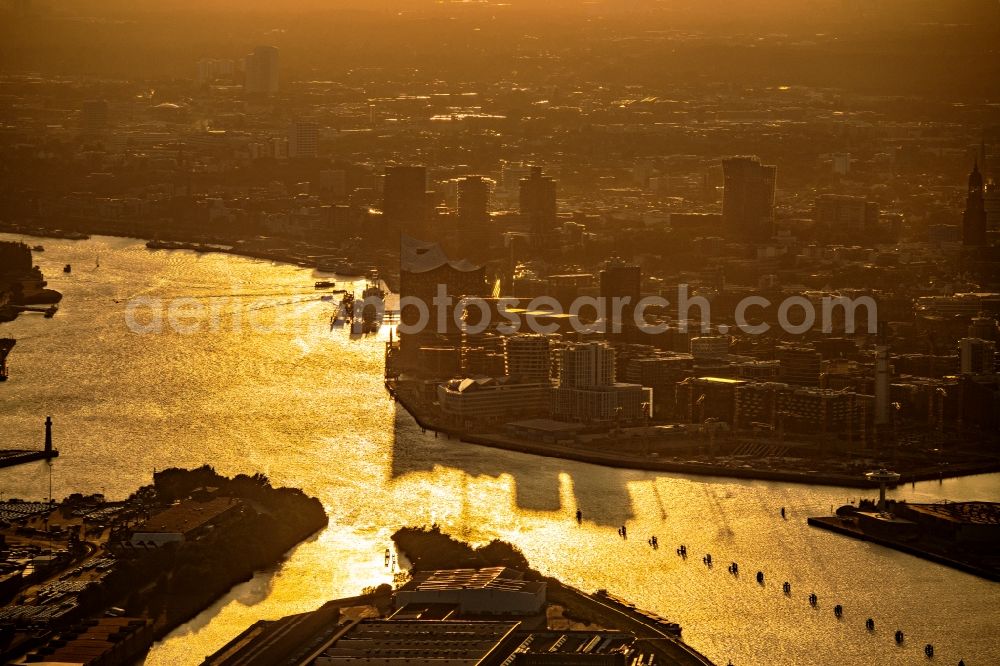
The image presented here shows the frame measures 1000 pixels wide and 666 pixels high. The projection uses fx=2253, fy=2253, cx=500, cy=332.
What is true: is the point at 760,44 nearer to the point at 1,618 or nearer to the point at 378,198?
the point at 378,198

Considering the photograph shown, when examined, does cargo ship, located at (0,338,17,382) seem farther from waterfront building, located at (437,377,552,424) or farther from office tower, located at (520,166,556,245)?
office tower, located at (520,166,556,245)

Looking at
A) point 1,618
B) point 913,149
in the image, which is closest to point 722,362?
point 1,618

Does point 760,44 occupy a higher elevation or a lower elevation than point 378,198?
higher

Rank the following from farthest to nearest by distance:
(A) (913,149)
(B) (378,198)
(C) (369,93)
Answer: (C) (369,93)
(A) (913,149)
(B) (378,198)

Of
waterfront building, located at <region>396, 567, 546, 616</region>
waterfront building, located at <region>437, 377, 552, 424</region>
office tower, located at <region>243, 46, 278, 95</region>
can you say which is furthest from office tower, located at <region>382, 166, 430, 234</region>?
waterfront building, located at <region>396, 567, 546, 616</region>

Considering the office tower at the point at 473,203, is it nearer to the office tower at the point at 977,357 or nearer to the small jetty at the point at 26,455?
the office tower at the point at 977,357

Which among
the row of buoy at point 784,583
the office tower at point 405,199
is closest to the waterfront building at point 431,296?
the row of buoy at point 784,583

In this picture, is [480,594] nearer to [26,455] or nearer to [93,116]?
[26,455]

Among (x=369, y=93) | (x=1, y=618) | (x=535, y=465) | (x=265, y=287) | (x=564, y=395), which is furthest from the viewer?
(x=369, y=93)
